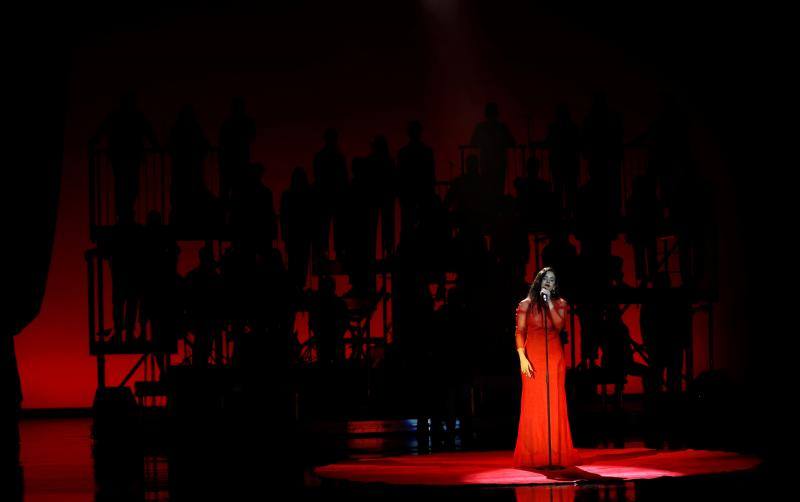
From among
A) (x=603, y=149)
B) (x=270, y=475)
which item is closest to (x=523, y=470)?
(x=270, y=475)

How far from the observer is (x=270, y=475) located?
692 cm

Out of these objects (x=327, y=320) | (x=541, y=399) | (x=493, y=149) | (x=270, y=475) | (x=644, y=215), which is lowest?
(x=270, y=475)

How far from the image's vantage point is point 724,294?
1360cm

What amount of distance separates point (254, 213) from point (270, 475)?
3.91m

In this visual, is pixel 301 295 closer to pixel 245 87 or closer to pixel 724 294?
pixel 245 87

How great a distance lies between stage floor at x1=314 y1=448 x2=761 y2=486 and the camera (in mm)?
6267

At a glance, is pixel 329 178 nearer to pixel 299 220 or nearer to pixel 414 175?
pixel 299 220

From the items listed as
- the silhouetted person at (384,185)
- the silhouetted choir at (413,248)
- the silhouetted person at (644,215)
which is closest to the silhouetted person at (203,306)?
the silhouetted choir at (413,248)

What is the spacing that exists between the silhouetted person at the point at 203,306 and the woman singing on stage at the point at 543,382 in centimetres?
361

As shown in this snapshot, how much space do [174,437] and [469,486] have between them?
404cm

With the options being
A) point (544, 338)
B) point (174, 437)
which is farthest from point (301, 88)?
point (544, 338)

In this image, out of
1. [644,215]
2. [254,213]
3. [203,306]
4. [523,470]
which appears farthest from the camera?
[644,215]

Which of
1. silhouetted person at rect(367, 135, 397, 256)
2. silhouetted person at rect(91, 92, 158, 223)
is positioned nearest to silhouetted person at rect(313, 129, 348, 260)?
silhouetted person at rect(367, 135, 397, 256)

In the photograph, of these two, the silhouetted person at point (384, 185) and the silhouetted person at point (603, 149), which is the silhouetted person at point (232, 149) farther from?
the silhouetted person at point (603, 149)
